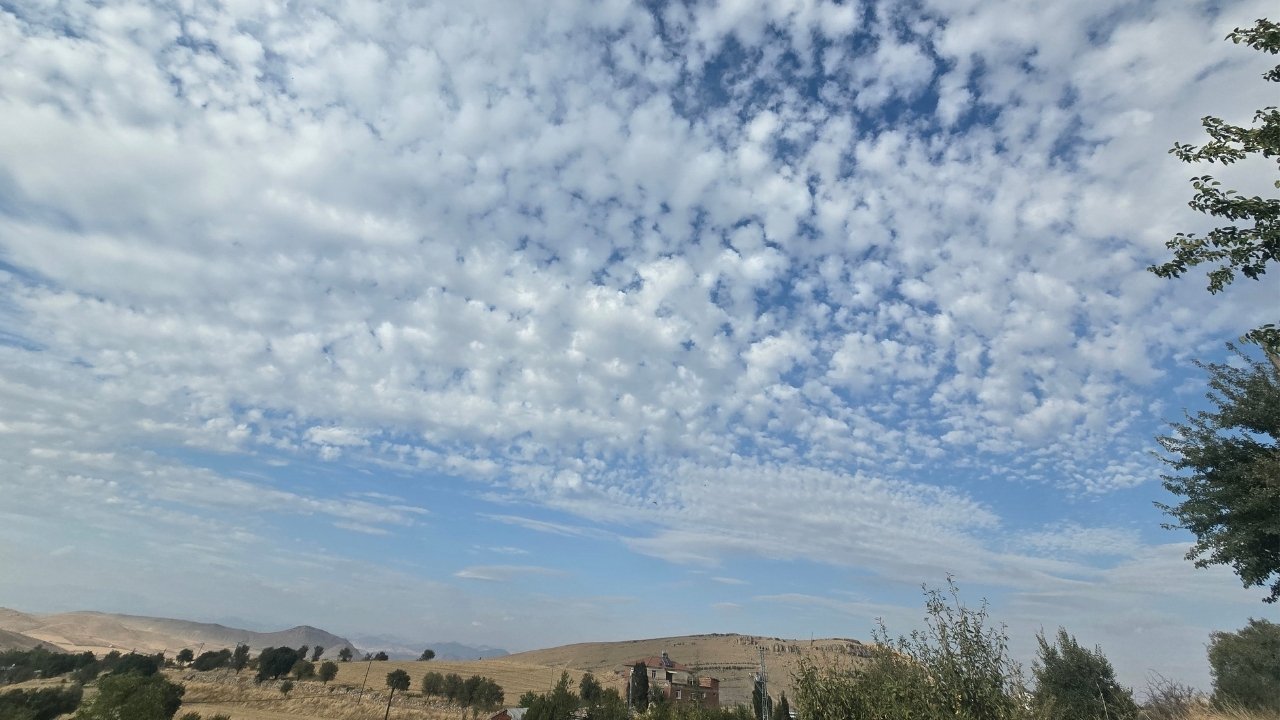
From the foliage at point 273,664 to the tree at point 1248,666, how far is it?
107598 mm

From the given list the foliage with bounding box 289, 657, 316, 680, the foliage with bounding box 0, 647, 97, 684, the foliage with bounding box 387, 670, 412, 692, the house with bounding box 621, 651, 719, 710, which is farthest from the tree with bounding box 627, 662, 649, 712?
the foliage with bounding box 0, 647, 97, 684

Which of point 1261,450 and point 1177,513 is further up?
point 1261,450

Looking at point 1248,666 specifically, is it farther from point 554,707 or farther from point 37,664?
point 37,664

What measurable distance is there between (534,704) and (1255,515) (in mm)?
44461

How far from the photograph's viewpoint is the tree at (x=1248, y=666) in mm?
25358

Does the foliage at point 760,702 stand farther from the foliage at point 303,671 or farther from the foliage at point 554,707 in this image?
the foliage at point 303,671

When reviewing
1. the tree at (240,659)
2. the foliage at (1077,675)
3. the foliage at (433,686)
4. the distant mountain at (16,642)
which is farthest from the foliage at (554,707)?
the distant mountain at (16,642)

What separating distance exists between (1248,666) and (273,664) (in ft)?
377

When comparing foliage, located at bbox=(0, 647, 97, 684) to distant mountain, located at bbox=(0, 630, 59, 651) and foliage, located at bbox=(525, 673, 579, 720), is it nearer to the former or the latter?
distant mountain, located at bbox=(0, 630, 59, 651)

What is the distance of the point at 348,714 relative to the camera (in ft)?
216

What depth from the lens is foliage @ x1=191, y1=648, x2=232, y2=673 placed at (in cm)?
10954

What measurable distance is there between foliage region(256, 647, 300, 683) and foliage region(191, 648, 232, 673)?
49.0ft

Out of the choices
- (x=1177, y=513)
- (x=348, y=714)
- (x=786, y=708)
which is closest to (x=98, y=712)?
(x=786, y=708)

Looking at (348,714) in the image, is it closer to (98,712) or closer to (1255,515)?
(98,712)
